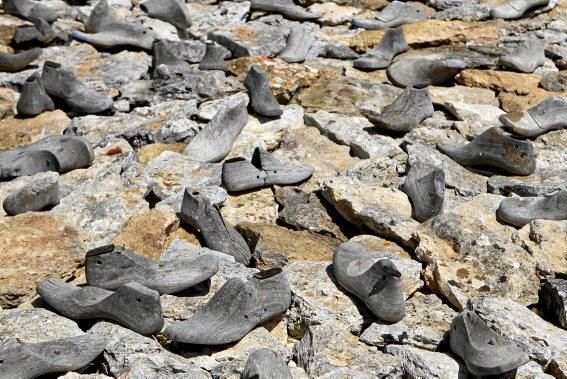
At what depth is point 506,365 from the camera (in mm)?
2922

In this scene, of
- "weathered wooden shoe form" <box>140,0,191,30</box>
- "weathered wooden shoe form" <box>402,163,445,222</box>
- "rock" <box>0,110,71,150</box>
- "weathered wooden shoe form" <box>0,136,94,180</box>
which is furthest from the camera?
"weathered wooden shoe form" <box>140,0,191,30</box>

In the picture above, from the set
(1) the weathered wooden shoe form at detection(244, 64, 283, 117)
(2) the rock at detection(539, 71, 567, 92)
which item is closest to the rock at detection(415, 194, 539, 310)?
(1) the weathered wooden shoe form at detection(244, 64, 283, 117)

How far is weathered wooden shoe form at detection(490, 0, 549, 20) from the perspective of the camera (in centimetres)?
673

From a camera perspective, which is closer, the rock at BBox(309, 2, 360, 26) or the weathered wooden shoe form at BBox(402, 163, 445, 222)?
the weathered wooden shoe form at BBox(402, 163, 445, 222)

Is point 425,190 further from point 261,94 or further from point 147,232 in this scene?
point 261,94

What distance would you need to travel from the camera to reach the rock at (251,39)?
20.4ft

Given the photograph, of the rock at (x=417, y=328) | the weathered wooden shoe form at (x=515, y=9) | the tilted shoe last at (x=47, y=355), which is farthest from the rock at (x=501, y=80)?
the tilted shoe last at (x=47, y=355)

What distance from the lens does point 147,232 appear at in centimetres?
389

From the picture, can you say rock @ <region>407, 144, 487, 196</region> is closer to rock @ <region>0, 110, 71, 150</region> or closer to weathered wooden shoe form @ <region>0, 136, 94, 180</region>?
weathered wooden shoe form @ <region>0, 136, 94, 180</region>

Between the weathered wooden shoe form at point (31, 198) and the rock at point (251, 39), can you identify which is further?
the rock at point (251, 39)

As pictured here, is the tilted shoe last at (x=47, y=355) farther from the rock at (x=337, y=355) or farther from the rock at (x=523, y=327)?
the rock at (x=523, y=327)

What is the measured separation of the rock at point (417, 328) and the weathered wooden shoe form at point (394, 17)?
3.71 m

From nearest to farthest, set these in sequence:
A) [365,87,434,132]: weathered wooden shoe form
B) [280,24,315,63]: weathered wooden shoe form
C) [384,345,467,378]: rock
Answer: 1. [384,345,467,378]: rock
2. [365,87,434,132]: weathered wooden shoe form
3. [280,24,315,63]: weathered wooden shoe form

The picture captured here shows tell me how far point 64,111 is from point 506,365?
348 centimetres
